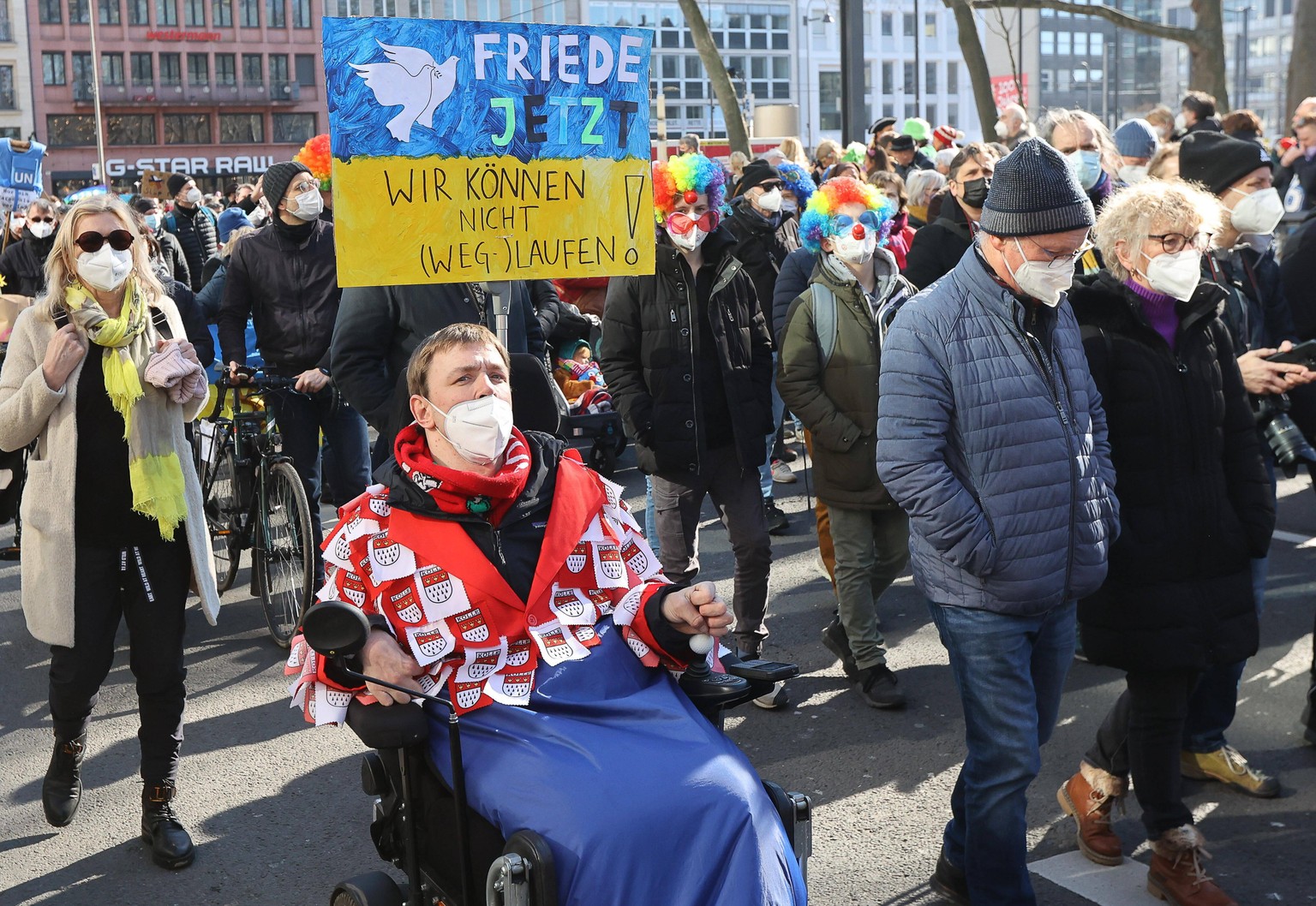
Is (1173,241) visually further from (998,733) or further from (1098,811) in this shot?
(1098,811)

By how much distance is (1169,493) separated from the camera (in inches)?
153

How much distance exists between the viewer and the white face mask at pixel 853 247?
5.75 metres

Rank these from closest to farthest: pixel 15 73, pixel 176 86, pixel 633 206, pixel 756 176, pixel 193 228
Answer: pixel 633 206 → pixel 756 176 → pixel 193 228 → pixel 15 73 → pixel 176 86

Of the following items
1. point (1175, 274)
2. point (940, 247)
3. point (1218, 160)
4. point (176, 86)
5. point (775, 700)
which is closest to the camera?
point (1175, 274)

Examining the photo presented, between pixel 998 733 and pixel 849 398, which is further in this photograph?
pixel 849 398

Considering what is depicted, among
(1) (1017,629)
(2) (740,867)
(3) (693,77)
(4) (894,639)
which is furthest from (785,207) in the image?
(3) (693,77)

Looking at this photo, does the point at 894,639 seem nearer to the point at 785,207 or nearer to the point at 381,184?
the point at 381,184

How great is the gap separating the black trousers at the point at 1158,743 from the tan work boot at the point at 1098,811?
0.18m

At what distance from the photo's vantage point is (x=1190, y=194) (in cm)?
407

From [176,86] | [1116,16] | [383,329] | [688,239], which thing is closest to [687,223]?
[688,239]

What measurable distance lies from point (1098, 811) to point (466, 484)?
211cm

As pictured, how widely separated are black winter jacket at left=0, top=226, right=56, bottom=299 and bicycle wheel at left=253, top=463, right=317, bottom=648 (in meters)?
5.45

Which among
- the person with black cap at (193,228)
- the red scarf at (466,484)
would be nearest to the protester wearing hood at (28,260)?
the person with black cap at (193,228)

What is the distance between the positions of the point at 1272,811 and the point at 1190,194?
1921mm
